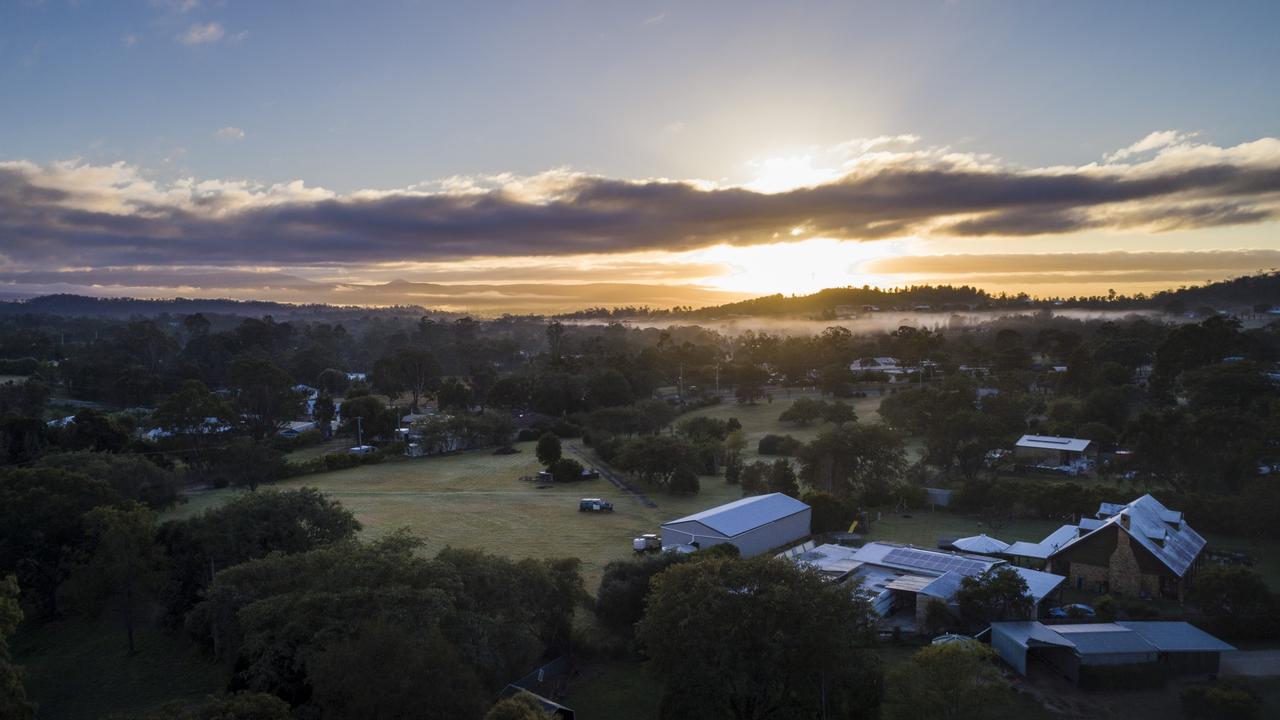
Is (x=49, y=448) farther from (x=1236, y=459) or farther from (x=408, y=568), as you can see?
(x=1236, y=459)

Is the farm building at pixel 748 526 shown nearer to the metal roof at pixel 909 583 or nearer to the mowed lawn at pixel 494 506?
the mowed lawn at pixel 494 506

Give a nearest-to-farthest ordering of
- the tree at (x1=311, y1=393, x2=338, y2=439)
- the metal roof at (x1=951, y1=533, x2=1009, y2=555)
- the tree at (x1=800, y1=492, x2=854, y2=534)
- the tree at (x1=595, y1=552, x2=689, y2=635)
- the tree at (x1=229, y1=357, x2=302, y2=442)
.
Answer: the tree at (x1=595, y1=552, x2=689, y2=635) < the metal roof at (x1=951, y1=533, x2=1009, y2=555) < the tree at (x1=800, y1=492, x2=854, y2=534) < the tree at (x1=229, y1=357, x2=302, y2=442) < the tree at (x1=311, y1=393, x2=338, y2=439)

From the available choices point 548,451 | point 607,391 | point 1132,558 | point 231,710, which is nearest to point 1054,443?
point 1132,558

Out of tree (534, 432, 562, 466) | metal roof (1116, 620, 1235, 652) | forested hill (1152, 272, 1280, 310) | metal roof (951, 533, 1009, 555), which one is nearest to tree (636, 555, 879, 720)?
metal roof (1116, 620, 1235, 652)

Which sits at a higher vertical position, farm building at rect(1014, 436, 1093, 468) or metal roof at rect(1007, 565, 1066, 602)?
metal roof at rect(1007, 565, 1066, 602)

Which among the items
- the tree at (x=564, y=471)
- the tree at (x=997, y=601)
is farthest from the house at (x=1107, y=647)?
the tree at (x=564, y=471)

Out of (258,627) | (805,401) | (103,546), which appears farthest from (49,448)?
(805,401)

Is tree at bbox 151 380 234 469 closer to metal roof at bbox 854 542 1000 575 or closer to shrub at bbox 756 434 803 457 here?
shrub at bbox 756 434 803 457
